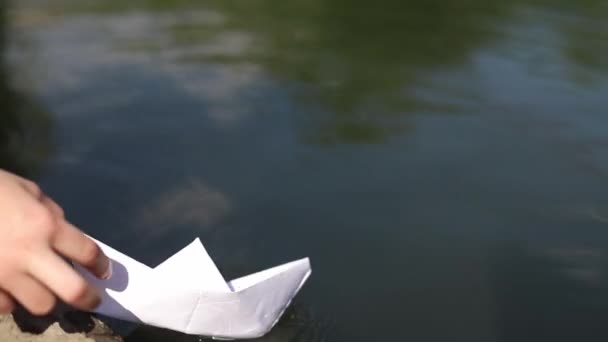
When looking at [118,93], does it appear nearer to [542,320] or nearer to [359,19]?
[359,19]

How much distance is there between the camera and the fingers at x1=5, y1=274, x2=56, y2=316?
79 centimetres

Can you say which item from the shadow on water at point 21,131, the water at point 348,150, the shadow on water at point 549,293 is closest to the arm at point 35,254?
the water at point 348,150

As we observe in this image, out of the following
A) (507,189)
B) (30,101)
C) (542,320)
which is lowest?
(542,320)

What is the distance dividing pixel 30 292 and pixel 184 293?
0.70ft

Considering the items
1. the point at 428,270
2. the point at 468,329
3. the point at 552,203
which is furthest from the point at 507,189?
the point at 468,329

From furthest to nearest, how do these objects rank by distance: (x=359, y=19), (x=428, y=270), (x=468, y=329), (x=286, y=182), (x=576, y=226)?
1. (x=359, y=19)
2. (x=286, y=182)
3. (x=576, y=226)
4. (x=428, y=270)
5. (x=468, y=329)

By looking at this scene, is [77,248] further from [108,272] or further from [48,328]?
[48,328]

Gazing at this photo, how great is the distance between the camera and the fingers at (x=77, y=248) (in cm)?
80

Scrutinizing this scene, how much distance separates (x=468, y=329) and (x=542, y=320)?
0.43 ft

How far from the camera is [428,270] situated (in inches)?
52.9

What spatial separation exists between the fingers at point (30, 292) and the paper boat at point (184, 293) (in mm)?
116

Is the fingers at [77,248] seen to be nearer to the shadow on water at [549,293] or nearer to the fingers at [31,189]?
the fingers at [31,189]

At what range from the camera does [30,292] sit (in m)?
0.79

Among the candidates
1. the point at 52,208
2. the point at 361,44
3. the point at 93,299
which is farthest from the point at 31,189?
the point at 361,44
